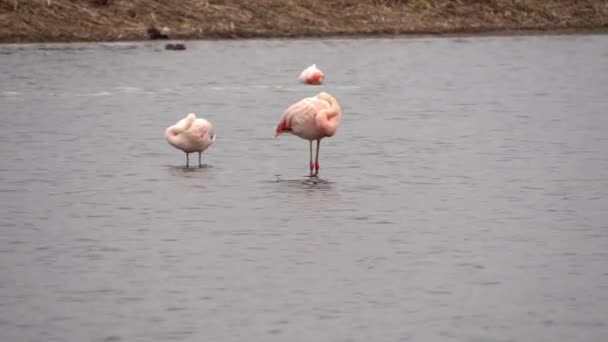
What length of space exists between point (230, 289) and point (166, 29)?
111 feet

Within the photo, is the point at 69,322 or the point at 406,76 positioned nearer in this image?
the point at 69,322

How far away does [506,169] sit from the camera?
18375 millimetres

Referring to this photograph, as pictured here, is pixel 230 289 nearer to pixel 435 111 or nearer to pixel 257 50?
pixel 435 111

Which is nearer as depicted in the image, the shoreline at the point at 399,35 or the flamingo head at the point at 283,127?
the flamingo head at the point at 283,127

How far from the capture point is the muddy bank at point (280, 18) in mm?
43562

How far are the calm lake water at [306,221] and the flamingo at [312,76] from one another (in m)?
1.24

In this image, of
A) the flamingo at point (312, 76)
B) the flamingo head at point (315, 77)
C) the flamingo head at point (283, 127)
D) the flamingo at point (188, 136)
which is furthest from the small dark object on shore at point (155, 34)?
the flamingo head at point (283, 127)

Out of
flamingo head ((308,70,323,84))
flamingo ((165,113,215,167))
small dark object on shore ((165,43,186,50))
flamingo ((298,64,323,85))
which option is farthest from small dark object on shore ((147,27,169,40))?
flamingo ((165,113,215,167))

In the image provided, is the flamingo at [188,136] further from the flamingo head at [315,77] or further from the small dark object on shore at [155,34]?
the small dark object on shore at [155,34]

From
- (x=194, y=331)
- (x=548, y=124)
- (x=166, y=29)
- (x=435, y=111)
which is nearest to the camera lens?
(x=194, y=331)

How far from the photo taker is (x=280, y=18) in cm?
4738

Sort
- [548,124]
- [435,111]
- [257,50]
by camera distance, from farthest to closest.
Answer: [257,50]
[435,111]
[548,124]

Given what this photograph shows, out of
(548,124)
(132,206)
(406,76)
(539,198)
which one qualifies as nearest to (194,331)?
(132,206)

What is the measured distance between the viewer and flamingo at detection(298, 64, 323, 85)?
101ft
